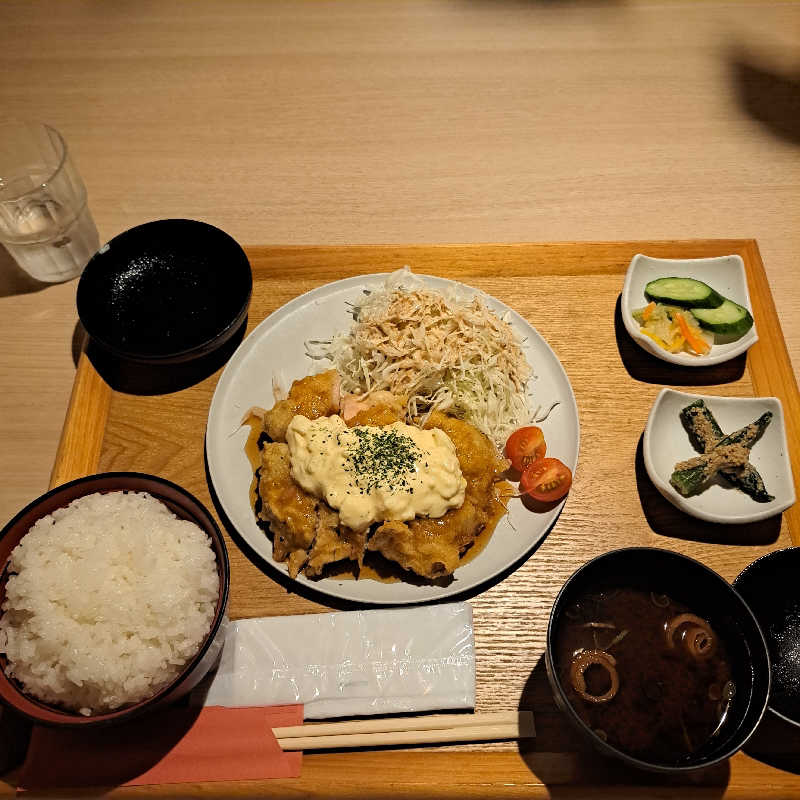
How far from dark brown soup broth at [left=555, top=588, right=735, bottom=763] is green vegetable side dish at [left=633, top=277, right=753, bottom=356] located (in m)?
1.25

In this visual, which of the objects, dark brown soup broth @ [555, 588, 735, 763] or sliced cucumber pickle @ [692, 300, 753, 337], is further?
sliced cucumber pickle @ [692, 300, 753, 337]

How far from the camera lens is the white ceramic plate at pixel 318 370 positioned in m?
2.32

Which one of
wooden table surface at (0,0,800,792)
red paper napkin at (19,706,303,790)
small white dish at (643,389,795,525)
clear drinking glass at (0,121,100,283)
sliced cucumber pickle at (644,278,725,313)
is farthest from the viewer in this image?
wooden table surface at (0,0,800,792)

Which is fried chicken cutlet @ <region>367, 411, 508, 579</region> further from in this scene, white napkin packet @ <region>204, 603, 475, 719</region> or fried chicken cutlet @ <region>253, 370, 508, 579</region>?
white napkin packet @ <region>204, 603, 475, 719</region>

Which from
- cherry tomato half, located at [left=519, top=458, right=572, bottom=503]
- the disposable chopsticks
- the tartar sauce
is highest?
the tartar sauce

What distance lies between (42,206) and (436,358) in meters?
2.07

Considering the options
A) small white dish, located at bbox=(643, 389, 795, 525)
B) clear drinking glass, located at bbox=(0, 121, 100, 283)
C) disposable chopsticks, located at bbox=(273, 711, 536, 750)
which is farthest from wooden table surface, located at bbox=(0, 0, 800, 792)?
disposable chopsticks, located at bbox=(273, 711, 536, 750)

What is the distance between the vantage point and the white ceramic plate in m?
2.32

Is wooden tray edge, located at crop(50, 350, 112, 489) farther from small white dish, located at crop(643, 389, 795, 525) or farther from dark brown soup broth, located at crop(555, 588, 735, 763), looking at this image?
small white dish, located at crop(643, 389, 795, 525)

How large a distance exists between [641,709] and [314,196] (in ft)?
9.57

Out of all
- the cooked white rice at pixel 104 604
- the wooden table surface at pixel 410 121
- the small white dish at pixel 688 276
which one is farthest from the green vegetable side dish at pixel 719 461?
Result: the cooked white rice at pixel 104 604

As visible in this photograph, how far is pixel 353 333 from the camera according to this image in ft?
9.60

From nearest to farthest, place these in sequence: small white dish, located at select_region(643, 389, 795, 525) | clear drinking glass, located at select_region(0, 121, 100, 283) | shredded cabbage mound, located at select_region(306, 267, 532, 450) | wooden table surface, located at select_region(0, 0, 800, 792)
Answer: small white dish, located at select_region(643, 389, 795, 525)
shredded cabbage mound, located at select_region(306, 267, 532, 450)
clear drinking glass, located at select_region(0, 121, 100, 283)
wooden table surface, located at select_region(0, 0, 800, 792)

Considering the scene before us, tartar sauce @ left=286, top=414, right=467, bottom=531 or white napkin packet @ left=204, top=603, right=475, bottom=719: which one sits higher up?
tartar sauce @ left=286, top=414, right=467, bottom=531
